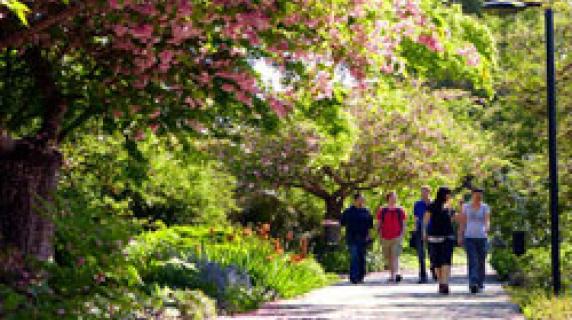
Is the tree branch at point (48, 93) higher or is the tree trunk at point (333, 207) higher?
the tree branch at point (48, 93)

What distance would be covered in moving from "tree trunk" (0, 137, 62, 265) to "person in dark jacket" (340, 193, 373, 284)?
31.4 ft

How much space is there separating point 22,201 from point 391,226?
10.0 meters

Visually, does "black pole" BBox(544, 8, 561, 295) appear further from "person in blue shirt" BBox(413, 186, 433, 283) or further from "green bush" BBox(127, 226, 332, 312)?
"person in blue shirt" BBox(413, 186, 433, 283)

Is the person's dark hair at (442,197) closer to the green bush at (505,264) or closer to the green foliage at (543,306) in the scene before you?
the green foliage at (543,306)

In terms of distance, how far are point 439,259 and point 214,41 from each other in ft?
22.4

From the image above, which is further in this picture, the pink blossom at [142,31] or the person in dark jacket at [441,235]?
the person in dark jacket at [441,235]

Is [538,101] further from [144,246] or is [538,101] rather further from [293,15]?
[293,15]

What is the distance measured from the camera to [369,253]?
101 ft

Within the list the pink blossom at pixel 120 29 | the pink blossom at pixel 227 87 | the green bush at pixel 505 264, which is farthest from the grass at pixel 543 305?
the pink blossom at pixel 120 29

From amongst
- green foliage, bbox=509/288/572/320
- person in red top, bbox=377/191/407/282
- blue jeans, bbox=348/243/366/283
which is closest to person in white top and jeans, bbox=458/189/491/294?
green foliage, bbox=509/288/572/320

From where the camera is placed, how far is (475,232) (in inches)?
708

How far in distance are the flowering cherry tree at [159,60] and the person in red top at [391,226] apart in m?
7.12

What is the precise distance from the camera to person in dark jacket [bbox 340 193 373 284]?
72.9 feet

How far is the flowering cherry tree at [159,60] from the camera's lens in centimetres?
1138
